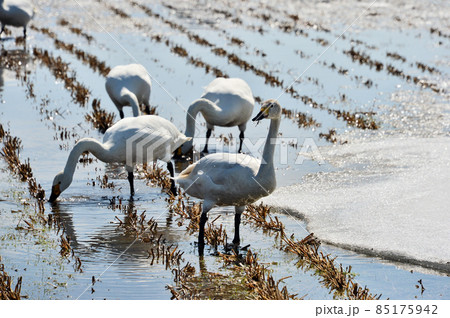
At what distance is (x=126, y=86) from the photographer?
12117 millimetres

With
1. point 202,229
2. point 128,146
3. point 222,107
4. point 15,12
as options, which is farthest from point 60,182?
point 15,12

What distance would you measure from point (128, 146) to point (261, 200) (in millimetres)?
1825

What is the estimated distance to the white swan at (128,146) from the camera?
332 inches

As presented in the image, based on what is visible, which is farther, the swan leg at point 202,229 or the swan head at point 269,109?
the swan leg at point 202,229

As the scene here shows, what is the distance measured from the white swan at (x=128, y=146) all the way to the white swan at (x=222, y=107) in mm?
1193

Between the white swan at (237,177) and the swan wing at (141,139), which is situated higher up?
the swan wing at (141,139)

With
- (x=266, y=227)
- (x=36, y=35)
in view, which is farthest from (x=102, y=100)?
(x=36, y=35)

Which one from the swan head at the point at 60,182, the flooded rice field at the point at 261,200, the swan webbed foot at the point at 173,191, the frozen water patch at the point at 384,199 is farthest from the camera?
the swan webbed foot at the point at 173,191

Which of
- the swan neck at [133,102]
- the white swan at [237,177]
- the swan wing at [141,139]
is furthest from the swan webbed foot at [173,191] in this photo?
the swan neck at [133,102]

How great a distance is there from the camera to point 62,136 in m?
11.8

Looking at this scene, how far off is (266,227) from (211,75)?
10.1m

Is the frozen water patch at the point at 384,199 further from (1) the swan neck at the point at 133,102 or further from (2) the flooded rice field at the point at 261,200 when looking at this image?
(1) the swan neck at the point at 133,102

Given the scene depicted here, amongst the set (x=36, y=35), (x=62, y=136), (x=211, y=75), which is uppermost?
(x=36, y=35)
